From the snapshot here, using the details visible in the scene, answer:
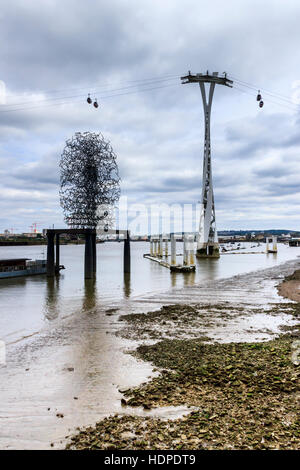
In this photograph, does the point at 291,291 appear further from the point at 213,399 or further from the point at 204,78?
the point at 204,78

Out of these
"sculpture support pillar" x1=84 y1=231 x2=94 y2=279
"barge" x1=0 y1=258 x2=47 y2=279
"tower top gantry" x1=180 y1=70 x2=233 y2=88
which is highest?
"tower top gantry" x1=180 y1=70 x2=233 y2=88

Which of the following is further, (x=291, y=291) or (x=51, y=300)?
(x=291, y=291)

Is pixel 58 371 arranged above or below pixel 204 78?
below

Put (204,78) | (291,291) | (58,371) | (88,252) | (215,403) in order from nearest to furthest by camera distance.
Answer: (215,403), (58,371), (291,291), (88,252), (204,78)

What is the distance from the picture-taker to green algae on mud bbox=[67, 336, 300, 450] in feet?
20.6

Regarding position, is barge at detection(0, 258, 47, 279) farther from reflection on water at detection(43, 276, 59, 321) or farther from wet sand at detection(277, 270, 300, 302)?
wet sand at detection(277, 270, 300, 302)

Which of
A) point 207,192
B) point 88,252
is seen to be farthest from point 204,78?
point 88,252

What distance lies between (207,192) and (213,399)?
287 ft

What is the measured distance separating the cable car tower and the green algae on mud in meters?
79.5

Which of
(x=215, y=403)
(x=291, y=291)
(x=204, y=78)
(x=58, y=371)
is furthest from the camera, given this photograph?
(x=204, y=78)

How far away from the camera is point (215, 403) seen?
772 centimetres

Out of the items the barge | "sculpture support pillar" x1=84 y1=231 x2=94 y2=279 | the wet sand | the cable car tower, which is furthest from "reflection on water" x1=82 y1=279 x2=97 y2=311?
the cable car tower
